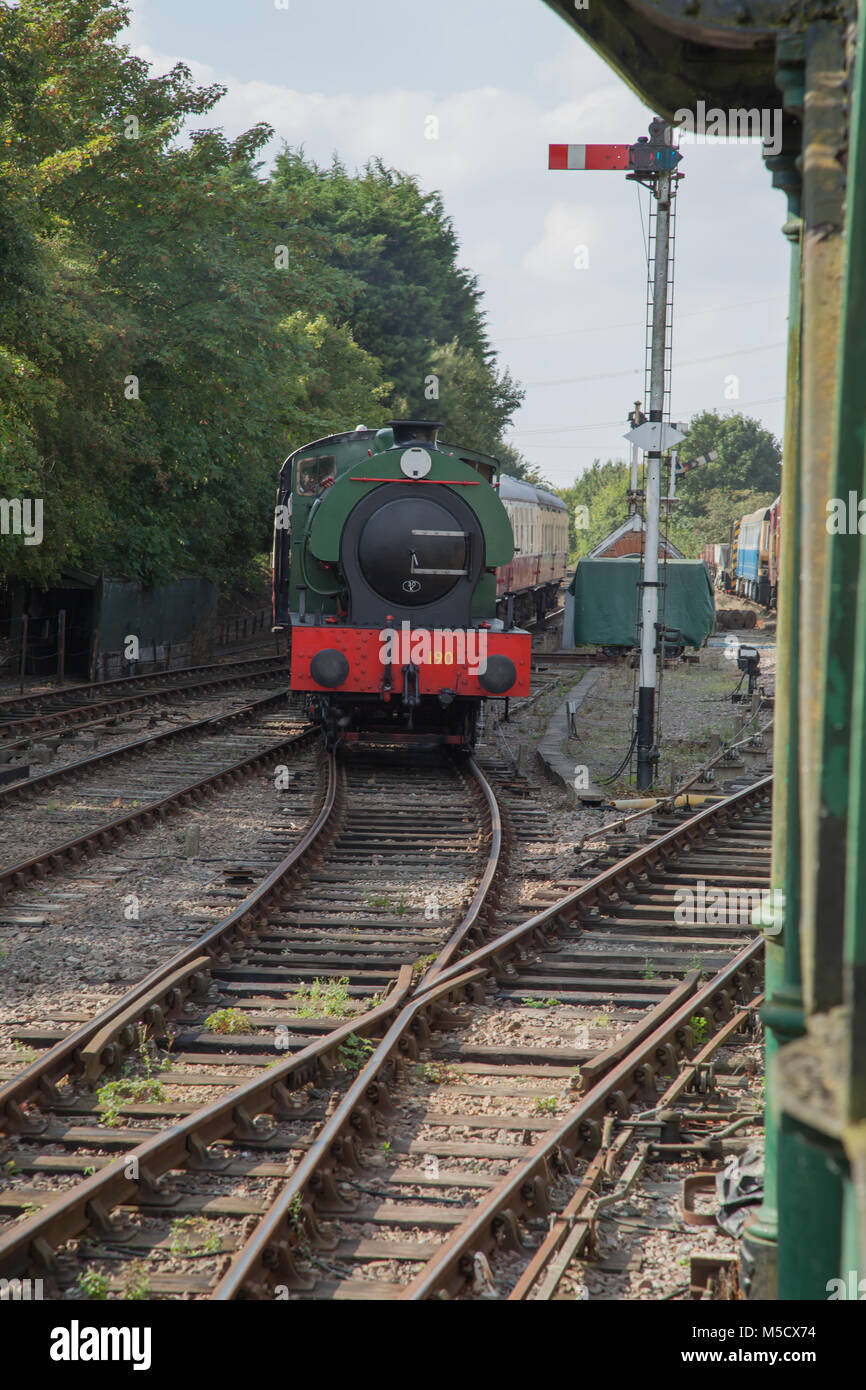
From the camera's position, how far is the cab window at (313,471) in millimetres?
14782

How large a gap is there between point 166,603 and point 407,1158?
76.7ft

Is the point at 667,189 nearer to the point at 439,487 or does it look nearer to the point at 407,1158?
the point at 439,487

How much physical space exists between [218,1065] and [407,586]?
777cm

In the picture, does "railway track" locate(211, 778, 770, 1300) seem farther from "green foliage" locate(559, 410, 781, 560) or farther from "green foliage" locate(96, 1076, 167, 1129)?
"green foliage" locate(559, 410, 781, 560)

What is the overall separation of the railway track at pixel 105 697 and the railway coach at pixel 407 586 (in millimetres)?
4363

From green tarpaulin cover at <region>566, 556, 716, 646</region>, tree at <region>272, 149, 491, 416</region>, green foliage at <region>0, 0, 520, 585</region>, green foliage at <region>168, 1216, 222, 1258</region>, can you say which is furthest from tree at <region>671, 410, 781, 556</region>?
green foliage at <region>168, 1216, 222, 1258</region>

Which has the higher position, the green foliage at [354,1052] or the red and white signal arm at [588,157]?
the red and white signal arm at [588,157]

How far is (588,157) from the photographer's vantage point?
1268 centimetres

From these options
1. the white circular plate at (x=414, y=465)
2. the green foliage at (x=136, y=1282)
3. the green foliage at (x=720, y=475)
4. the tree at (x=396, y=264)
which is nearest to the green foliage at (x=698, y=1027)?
the green foliage at (x=136, y=1282)

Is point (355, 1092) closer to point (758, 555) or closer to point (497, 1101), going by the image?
point (497, 1101)

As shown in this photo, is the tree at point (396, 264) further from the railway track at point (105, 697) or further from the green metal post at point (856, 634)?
the green metal post at point (856, 634)

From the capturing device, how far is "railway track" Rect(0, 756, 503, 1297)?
4586mm

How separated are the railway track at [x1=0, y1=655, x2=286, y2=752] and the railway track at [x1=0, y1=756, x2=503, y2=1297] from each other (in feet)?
25.1
